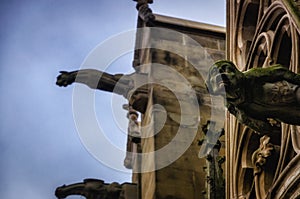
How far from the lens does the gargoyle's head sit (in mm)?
5004

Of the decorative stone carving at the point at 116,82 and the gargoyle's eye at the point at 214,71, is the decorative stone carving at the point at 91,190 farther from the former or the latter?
the gargoyle's eye at the point at 214,71

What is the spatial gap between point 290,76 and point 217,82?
48 centimetres

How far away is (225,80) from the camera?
500cm

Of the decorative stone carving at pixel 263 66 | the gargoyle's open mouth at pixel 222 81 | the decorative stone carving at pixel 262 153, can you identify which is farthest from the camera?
the decorative stone carving at pixel 262 153

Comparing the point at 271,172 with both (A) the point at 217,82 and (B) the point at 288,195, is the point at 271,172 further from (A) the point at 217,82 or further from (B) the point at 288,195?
(A) the point at 217,82

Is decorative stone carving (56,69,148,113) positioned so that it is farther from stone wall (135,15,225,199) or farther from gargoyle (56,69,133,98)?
stone wall (135,15,225,199)

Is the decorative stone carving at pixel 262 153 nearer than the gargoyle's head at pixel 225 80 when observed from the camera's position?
No

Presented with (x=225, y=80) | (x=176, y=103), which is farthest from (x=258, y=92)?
(x=176, y=103)

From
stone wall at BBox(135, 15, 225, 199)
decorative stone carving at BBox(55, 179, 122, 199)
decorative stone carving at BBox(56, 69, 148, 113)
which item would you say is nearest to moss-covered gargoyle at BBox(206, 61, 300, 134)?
stone wall at BBox(135, 15, 225, 199)

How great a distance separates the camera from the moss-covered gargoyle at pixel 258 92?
16.5 ft

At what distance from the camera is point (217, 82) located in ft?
16.5

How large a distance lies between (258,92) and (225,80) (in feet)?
0.75

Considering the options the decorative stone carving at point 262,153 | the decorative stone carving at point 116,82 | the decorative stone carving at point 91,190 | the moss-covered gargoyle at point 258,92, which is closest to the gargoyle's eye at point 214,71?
the moss-covered gargoyle at point 258,92

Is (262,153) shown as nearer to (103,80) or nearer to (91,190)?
(91,190)
